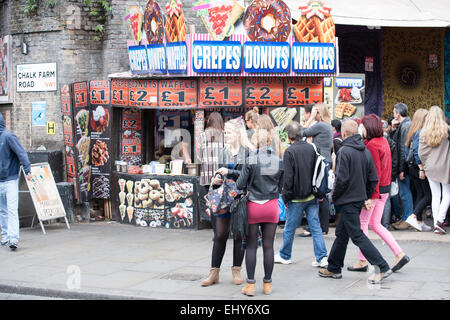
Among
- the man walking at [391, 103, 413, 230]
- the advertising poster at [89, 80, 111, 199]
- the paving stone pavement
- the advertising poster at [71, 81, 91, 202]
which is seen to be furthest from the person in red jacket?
the advertising poster at [71, 81, 91, 202]

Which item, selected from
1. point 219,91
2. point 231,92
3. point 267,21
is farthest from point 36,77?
point 267,21

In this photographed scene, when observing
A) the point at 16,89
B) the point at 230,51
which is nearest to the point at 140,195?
the point at 230,51

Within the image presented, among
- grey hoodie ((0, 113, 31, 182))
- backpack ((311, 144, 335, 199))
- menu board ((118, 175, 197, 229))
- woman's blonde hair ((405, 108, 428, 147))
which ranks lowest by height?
menu board ((118, 175, 197, 229))

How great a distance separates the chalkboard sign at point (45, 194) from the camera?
11000 millimetres

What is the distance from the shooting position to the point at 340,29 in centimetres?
1472

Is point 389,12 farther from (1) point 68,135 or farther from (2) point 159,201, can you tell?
(1) point 68,135

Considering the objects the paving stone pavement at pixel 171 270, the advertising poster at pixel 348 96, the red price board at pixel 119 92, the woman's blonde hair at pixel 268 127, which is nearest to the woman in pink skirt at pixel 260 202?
the woman's blonde hair at pixel 268 127

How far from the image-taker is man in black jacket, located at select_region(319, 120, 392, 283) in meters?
7.07

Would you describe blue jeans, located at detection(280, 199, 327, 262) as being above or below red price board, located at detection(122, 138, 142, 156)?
below

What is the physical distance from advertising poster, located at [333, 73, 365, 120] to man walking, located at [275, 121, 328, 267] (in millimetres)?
5245

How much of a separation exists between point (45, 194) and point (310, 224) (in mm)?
5231

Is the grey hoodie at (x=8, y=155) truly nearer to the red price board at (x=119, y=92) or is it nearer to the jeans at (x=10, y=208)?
the jeans at (x=10, y=208)

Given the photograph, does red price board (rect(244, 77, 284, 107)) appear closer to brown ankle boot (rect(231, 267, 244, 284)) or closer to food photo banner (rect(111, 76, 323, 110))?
food photo banner (rect(111, 76, 323, 110))
